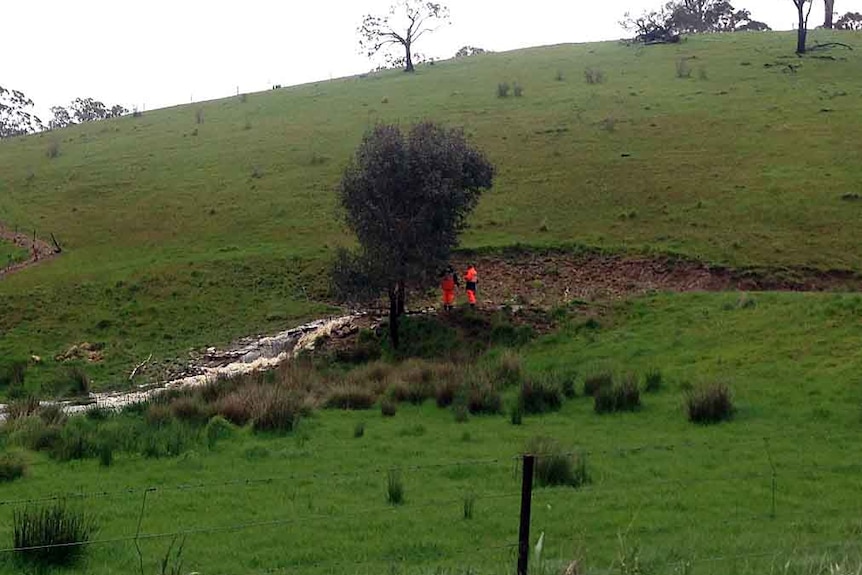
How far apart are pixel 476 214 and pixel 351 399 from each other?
771 inches

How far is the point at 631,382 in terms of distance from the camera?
64.0 ft

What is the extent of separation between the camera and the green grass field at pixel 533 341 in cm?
1087

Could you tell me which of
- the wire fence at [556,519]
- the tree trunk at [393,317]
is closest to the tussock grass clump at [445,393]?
the wire fence at [556,519]

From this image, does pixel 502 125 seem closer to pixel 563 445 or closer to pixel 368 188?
pixel 368 188

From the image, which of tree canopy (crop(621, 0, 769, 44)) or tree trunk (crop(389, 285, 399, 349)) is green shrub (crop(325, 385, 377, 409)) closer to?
tree trunk (crop(389, 285, 399, 349))

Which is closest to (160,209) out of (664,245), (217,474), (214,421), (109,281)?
(109,281)

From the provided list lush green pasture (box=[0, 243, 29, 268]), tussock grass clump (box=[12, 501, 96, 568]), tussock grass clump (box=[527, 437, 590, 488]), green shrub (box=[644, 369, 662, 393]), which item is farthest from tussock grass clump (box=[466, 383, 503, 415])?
lush green pasture (box=[0, 243, 29, 268])

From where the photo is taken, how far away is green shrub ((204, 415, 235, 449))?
660 inches

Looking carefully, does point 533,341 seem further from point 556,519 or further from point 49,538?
point 49,538

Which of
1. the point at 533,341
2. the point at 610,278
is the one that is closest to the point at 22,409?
the point at 533,341

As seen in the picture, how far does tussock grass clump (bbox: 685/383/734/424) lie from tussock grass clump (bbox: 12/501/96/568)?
11.8 m

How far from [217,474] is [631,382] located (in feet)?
31.1

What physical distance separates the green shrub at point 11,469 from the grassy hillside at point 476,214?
13.7 m

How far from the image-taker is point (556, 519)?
36.8 feet
